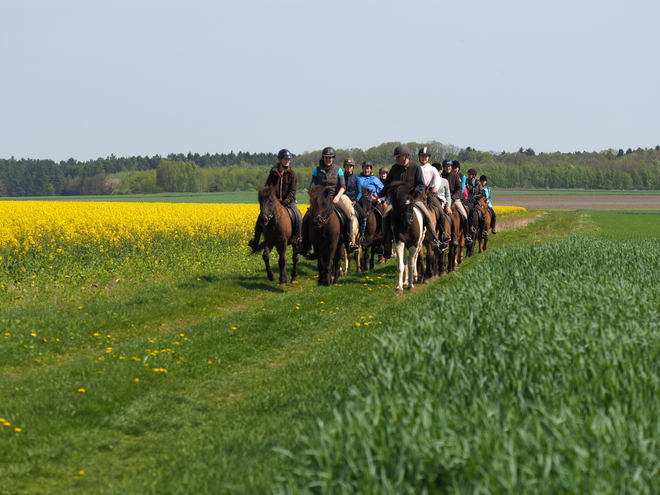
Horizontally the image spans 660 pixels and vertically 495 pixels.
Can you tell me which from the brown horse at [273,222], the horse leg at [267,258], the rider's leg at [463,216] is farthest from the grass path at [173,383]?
the rider's leg at [463,216]

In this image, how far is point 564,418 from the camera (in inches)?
162

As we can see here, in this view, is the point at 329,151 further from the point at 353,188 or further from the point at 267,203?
the point at 353,188

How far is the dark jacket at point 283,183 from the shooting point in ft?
48.4

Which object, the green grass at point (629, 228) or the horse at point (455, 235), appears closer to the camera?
the horse at point (455, 235)

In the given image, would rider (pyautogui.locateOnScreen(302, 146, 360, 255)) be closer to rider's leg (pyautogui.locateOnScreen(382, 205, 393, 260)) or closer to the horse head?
rider's leg (pyautogui.locateOnScreen(382, 205, 393, 260))

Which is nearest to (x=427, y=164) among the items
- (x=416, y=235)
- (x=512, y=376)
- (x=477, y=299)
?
(x=416, y=235)

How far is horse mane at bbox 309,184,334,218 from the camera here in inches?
568

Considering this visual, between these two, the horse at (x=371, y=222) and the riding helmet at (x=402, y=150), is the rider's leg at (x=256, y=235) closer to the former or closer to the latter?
the horse at (x=371, y=222)

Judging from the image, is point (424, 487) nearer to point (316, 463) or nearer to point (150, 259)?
point (316, 463)

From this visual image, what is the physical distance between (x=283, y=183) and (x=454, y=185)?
235 inches

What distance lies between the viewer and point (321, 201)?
14.4m

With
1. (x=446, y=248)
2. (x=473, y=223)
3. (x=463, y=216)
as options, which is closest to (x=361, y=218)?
(x=446, y=248)

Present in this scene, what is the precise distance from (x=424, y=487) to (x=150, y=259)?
54.9ft

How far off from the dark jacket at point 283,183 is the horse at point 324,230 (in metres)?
0.45
